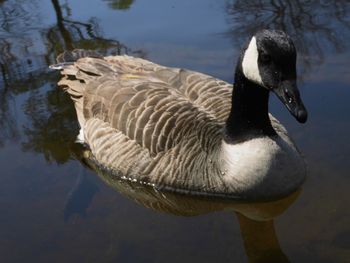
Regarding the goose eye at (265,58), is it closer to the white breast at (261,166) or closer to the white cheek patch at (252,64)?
the white cheek patch at (252,64)

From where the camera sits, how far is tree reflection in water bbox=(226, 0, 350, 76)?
9266 millimetres

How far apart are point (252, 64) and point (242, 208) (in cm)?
156

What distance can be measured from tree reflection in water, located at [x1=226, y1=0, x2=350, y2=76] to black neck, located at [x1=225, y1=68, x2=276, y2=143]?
9.49ft

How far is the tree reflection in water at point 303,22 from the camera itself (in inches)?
365

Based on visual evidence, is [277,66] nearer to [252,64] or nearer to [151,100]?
[252,64]

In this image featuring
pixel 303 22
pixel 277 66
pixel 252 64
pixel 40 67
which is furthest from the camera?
pixel 303 22

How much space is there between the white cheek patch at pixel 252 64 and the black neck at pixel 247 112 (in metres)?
0.12

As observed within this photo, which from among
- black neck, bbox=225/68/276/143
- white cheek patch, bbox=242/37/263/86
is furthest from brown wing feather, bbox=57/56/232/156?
white cheek patch, bbox=242/37/263/86

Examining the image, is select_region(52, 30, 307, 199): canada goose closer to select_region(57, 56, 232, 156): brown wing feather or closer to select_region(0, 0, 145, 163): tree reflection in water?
select_region(57, 56, 232, 156): brown wing feather

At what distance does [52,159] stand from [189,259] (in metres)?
2.83

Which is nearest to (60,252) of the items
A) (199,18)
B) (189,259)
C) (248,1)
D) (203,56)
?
(189,259)

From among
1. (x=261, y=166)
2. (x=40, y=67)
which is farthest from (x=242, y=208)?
(x=40, y=67)

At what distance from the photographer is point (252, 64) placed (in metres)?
5.64

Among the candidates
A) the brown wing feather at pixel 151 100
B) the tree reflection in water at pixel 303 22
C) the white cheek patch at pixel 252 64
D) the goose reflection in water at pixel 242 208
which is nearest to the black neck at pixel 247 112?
the white cheek patch at pixel 252 64
